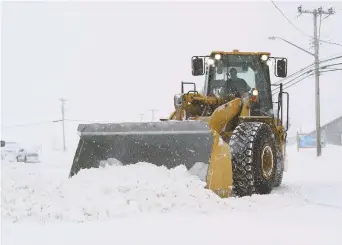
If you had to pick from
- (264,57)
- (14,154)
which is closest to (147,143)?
(264,57)

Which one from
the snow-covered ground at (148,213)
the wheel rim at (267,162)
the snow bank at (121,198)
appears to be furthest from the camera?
the wheel rim at (267,162)

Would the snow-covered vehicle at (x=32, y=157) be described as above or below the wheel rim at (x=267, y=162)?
below

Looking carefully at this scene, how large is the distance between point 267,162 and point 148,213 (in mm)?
3043

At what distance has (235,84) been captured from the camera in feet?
29.7

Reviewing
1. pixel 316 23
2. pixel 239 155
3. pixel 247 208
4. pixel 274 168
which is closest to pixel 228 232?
pixel 247 208

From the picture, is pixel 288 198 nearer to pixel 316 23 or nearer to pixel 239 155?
pixel 239 155

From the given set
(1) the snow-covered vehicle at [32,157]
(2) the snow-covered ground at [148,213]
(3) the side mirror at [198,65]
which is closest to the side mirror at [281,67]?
(3) the side mirror at [198,65]

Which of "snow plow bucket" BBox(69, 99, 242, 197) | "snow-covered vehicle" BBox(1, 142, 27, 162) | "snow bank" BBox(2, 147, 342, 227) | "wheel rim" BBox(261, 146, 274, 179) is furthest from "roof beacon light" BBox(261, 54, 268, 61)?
"snow-covered vehicle" BBox(1, 142, 27, 162)

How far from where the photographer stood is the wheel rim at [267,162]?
768 centimetres

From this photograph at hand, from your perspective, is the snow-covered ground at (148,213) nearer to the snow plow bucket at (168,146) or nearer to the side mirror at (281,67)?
the snow plow bucket at (168,146)

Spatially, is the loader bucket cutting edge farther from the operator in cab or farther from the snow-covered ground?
the operator in cab

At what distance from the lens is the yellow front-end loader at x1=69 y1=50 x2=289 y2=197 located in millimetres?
6633

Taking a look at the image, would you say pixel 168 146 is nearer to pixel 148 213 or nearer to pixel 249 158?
pixel 249 158

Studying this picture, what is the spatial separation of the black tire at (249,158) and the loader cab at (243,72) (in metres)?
1.69
